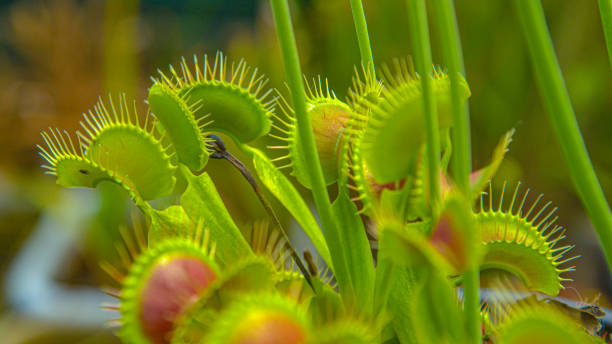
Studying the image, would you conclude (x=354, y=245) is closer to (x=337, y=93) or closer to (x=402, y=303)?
(x=402, y=303)

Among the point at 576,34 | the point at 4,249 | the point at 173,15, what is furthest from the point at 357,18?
the point at 173,15

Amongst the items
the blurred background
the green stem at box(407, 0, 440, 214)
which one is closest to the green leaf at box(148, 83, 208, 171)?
the green stem at box(407, 0, 440, 214)

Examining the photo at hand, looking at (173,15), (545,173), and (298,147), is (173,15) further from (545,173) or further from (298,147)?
(298,147)

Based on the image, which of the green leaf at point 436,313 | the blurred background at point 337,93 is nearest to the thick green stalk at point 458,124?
the green leaf at point 436,313

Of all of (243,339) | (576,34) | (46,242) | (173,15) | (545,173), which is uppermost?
(173,15)

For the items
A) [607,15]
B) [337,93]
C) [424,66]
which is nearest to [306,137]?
[424,66]

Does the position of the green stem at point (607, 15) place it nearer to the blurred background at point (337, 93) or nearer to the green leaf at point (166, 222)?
the green leaf at point (166, 222)
